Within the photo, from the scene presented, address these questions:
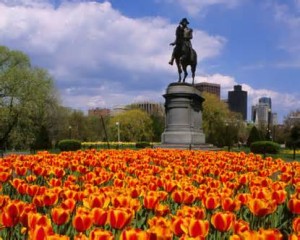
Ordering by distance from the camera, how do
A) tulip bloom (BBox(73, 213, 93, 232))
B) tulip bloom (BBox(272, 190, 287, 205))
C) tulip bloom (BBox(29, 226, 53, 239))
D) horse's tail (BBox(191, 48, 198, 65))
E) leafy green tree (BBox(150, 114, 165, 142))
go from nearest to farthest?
1. tulip bloom (BBox(29, 226, 53, 239))
2. tulip bloom (BBox(73, 213, 93, 232))
3. tulip bloom (BBox(272, 190, 287, 205))
4. horse's tail (BBox(191, 48, 198, 65))
5. leafy green tree (BBox(150, 114, 165, 142))

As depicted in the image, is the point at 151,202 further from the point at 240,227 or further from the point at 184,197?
the point at 240,227

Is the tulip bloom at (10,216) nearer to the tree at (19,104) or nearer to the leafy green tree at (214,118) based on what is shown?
the tree at (19,104)

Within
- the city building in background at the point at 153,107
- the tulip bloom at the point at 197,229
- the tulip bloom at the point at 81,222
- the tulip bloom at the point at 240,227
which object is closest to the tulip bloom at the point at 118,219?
the tulip bloom at the point at 81,222

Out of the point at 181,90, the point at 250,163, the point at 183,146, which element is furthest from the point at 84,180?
the point at 181,90

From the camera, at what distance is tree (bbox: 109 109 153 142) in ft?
286

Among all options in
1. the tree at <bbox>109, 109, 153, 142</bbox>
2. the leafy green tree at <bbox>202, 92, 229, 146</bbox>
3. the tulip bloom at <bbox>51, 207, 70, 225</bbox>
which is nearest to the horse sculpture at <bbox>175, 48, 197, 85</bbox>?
the tulip bloom at <bbox>51, 207, 70, 225</bbox>

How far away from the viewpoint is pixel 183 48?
30.3 meters

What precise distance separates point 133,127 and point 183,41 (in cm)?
5852

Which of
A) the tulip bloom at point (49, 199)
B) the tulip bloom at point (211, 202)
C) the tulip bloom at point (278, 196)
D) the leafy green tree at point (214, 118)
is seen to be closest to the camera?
the tulip bloom at point (211, 202)

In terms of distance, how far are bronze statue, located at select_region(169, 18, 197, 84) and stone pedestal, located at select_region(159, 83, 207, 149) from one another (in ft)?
3.98

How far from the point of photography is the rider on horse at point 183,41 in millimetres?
29875

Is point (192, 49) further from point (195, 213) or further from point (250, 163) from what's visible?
point (195, 213)

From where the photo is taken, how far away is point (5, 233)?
4.01m

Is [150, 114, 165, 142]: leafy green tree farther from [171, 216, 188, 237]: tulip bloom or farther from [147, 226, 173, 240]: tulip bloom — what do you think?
[147, 226, 173, 240]: tulip bloom
